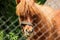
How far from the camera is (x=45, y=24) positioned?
3244 millimetres

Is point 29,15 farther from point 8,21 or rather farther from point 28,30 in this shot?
point 8,21

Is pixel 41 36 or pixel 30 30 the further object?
pixel 41 36

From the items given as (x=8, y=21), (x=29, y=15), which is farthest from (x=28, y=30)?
(x=8, y=21)

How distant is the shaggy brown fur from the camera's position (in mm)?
3068

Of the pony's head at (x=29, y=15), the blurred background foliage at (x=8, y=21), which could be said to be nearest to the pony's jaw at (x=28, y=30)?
the pony's head at (x=29, y=15)

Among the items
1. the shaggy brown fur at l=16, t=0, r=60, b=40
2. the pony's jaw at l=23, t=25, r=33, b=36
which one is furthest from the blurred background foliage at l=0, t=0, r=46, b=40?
the pony's jaw at l=23, t=25, r=33, b=36

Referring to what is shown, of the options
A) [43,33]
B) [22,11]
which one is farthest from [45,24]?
[22,11]

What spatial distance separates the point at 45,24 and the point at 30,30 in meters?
0.27

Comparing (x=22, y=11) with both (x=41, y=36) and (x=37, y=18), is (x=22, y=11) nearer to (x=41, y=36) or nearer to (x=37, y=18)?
(x=37, y=18)

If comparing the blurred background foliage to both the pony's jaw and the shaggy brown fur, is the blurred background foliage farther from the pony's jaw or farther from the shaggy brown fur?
the pony's jaw

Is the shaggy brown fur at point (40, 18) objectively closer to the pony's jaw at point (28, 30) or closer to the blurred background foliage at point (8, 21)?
the pony's jaw at point (28, 30)

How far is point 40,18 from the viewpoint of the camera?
3.21 m

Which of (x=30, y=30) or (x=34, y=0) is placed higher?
(x=34, y=0)

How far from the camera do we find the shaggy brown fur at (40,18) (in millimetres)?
3068
